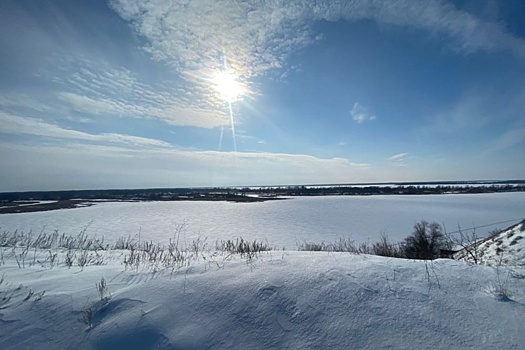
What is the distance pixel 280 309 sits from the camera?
288 centimetres

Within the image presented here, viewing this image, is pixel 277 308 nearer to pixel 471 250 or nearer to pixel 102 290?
pixel 102 290

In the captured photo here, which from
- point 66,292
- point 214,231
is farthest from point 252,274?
point 214,231

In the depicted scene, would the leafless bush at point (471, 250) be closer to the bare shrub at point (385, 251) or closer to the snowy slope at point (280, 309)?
the snowy slope at point (280, 309)

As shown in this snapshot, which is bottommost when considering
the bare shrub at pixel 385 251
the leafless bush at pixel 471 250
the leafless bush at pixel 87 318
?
the bare shrub at pixel 385 251

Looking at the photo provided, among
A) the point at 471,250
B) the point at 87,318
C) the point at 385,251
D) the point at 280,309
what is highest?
the point at 280,309

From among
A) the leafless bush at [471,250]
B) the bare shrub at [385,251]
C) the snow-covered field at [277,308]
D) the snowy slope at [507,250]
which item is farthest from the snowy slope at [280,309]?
the bare shrub at [385,251]

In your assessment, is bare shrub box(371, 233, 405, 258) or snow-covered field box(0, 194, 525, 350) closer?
snow-covered field box(0, 194, 525, 350)

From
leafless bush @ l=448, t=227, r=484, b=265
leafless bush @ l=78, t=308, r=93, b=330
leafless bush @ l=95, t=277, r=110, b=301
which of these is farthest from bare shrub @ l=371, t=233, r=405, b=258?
leafless bush @ l=78, t=308, r=93, b=330

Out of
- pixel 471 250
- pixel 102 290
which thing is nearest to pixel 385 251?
pixel 471 250

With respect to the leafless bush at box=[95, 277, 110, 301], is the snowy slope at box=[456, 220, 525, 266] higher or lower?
lower

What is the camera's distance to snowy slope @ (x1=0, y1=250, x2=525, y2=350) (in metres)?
2.52

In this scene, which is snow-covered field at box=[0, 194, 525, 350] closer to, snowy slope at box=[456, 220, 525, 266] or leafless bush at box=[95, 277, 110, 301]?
leafless bush at box=[95, 277, 110, 301]

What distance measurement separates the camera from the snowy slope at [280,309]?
252 centimetres

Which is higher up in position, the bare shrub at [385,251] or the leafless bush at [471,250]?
the leafless bush at [471,250]
